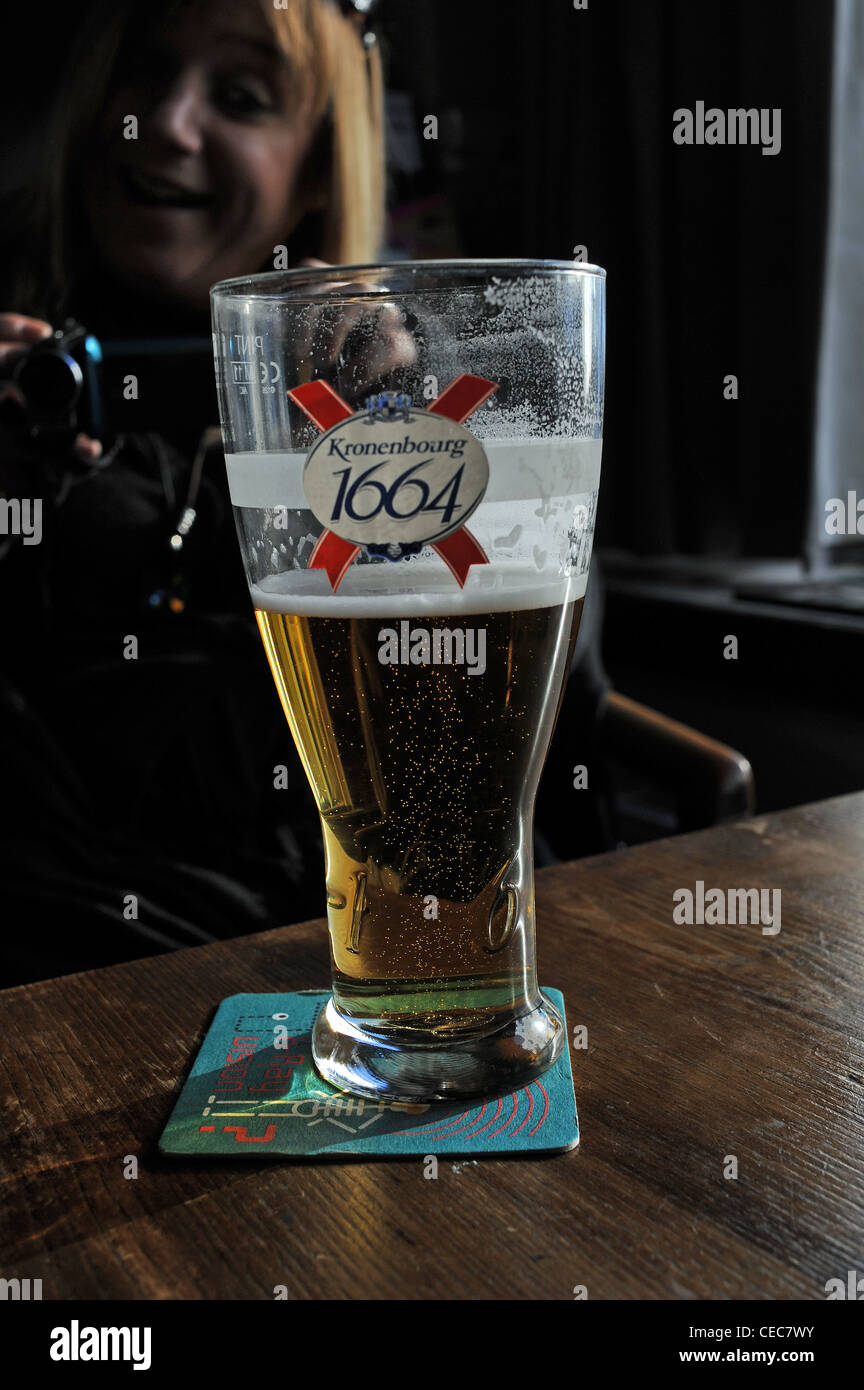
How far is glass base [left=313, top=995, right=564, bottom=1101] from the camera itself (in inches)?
17.7

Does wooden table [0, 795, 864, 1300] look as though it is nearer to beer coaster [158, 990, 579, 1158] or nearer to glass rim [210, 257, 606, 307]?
beer coaster [158, 990, 579, 1158]

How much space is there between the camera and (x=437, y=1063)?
1.49ft

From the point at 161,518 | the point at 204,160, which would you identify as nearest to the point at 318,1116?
the point at 161,518

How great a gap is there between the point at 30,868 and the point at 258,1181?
868mm

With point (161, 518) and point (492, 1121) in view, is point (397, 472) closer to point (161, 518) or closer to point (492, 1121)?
point (492, 1121)

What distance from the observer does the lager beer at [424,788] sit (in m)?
0.43

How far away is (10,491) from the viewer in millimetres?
1347

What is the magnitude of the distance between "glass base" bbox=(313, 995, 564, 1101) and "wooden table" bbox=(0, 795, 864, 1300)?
21 mm

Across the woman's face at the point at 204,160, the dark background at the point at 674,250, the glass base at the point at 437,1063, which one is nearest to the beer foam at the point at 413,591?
the glass base at the point at 437,1063

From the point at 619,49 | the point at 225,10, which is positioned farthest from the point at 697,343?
the point at 225,10

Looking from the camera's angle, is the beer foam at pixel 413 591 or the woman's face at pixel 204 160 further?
the woman's face at pixel 204 160

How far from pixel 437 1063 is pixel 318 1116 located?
0.05 metres

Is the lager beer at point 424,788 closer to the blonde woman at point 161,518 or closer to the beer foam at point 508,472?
the beer foam at point 508,472

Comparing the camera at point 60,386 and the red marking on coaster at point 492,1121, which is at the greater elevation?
the camera at point 60,386
